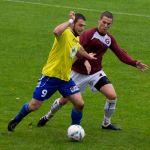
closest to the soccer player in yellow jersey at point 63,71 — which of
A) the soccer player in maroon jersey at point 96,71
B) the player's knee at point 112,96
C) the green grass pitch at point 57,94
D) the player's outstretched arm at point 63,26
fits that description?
the player's outstretched arm at point 63,26

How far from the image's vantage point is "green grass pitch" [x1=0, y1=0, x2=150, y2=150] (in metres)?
11.9

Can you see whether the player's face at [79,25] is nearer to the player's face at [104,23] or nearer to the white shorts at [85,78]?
the player's face at [104,23]

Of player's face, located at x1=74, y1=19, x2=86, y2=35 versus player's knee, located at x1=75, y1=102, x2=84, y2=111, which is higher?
player's face, located at x1=74, y1=19, x2=86, y2=35

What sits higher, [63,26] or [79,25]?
[63,26]

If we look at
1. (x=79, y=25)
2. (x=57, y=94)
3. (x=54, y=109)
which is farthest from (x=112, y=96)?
(x=57, y=94)

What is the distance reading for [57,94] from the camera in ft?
50.5

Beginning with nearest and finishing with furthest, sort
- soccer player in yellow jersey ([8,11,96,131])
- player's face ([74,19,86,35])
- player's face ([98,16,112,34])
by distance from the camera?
1. player's face ([74,19,86,35])
2. soccer player in yellow jersey ([8,11,96,131])
3. player's face ([98,16,112,34])

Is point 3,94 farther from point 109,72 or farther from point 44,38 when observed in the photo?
point 44,38

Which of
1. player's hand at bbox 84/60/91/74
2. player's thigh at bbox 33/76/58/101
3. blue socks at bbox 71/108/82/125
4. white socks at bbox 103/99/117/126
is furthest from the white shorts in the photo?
player's thigh at bbox 33/76/58/101

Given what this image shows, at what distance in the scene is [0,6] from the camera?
27.3 m

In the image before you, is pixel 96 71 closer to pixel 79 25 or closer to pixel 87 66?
pixel 87 66

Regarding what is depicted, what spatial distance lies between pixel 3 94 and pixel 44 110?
1.52 meters

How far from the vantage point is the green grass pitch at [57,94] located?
Answer: 11.9 meters

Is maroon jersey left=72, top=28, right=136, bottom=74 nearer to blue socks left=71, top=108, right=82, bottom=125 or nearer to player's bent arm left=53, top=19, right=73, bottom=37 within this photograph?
blue socks left=71, top=108, right=82, bottom=125
